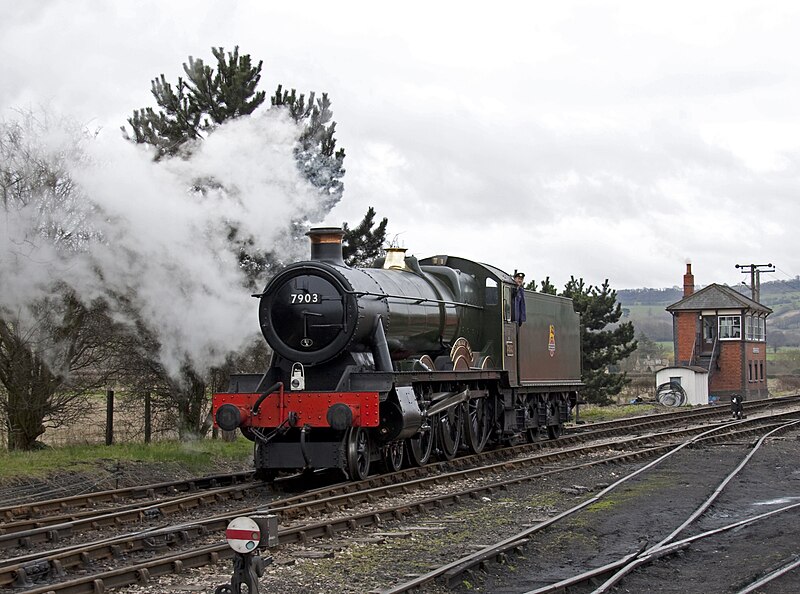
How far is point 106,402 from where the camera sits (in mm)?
17422

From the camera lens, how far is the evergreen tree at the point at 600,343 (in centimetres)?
3703

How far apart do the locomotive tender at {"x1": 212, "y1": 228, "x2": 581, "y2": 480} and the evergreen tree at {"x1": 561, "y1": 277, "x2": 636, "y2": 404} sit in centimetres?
1974

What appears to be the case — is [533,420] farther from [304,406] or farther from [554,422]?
[304,406]

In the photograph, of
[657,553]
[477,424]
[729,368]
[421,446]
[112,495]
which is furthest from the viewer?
[729,368]

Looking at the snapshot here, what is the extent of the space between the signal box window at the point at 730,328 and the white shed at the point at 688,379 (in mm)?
5845

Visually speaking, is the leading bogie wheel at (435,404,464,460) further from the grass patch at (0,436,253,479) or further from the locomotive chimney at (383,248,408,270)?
the grass patch at (0,436,253,479)

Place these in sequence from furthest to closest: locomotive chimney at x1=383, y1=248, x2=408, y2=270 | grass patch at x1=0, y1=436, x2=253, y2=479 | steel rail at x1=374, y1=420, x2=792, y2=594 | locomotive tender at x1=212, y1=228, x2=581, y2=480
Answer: locomotive chimney at x1=383, y1=248, x2=408, y2=270
grass patch at x1=0, y1=436, x2=253, y2=479
locomotive tender at x1=212, y1=228, x2=581, y2=480
steel rail at x1=374, y1=420, x2=792, y2=594

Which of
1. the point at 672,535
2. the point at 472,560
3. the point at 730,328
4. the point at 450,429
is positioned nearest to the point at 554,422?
the point at 450,429

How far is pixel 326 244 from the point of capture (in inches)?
554

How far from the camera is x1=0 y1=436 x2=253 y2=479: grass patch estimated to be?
13578mm

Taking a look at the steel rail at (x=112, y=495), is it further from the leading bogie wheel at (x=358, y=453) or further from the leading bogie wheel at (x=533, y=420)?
the leading bogie wheel at (x=533, y=420)

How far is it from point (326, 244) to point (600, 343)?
2525cm

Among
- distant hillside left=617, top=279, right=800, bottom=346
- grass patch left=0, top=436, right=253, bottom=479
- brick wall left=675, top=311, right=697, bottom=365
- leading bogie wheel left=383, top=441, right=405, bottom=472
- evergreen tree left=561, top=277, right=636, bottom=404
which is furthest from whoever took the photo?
distant hillside left=617, top=279, right=800, bottom=346

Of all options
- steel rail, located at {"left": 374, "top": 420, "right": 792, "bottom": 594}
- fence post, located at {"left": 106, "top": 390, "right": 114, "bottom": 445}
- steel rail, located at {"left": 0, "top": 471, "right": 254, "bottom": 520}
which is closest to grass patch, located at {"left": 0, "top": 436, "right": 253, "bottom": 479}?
fence post, located at {"left": 106, "top": 390, "right": 114, "bottom": 445}
